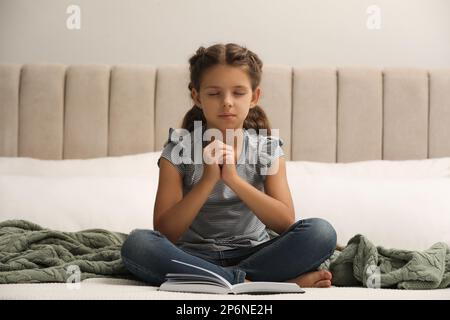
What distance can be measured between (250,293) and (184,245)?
286 mm

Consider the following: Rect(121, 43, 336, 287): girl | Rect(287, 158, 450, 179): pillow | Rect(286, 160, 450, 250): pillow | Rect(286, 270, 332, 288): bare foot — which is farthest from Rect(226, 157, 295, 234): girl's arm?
Rect(287, 158, 450, 179): pillow

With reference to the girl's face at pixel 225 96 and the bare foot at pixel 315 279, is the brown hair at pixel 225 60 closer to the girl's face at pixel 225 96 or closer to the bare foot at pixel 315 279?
the girl's face at pixel 225 96

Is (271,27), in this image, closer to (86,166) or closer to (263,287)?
(86,166)

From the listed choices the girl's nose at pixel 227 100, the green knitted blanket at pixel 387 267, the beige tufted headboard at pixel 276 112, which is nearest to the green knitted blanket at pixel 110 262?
the green knitted blanket at pixel 387 267

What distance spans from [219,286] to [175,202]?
306 mm

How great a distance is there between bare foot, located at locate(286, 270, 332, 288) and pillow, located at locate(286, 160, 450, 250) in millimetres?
424

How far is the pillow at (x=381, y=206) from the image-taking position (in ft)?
5.59

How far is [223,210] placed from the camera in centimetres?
146

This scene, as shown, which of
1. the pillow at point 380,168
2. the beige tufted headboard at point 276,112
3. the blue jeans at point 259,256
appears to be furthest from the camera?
the beige tufted headboard at point 276,112

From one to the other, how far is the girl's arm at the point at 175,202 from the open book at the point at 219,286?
0.17 m

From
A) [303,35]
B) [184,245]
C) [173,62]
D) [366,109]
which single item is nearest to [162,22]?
[173,62]

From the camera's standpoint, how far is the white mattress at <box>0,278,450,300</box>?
110cm

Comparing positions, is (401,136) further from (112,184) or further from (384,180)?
(112,184)

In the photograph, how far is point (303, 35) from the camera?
2.35 m
